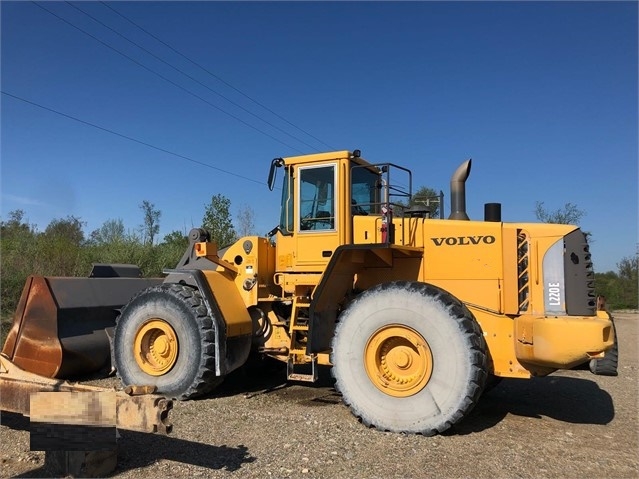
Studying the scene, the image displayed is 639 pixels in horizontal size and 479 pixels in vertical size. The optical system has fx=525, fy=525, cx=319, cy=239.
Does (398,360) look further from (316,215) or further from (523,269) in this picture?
(316,215)

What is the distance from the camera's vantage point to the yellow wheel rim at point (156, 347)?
6.91m

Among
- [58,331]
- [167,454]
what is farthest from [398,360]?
[58,331]

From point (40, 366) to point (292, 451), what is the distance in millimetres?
4270

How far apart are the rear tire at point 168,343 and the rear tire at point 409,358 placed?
1756 millimetres

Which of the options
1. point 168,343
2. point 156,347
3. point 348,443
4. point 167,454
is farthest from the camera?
point 156,347

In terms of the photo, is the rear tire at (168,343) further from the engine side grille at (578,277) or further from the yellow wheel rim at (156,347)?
the engine side grille at (578,277)

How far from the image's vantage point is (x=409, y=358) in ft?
18.7

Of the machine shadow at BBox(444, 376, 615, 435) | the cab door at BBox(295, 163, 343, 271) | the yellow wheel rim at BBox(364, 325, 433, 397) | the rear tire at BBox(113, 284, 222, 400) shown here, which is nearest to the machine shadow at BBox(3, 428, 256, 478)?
the rear tire at BBox(113, 284, 222, 400)

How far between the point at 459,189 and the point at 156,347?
4.57 metres

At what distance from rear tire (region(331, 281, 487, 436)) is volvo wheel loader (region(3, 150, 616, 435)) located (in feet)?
0.04

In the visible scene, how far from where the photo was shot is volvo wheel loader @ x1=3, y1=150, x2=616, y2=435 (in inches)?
213

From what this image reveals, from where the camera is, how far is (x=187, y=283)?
23.3ft

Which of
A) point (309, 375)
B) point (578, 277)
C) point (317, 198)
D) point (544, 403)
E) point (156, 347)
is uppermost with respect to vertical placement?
point (317, 198)

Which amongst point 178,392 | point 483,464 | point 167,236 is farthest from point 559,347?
point 167,236
